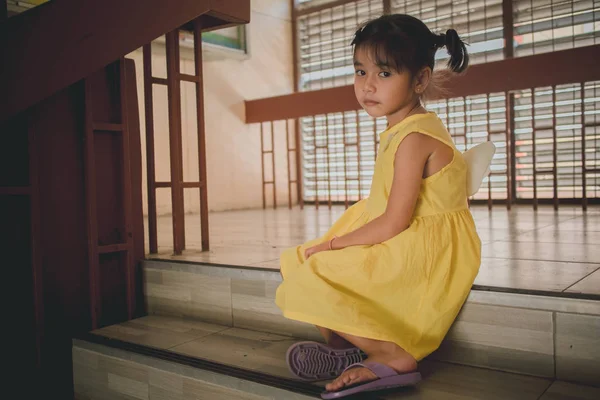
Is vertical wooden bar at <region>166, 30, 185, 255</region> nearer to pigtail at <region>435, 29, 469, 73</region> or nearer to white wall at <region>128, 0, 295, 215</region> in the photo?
pigtail at <region>435, 29, 469, 73</region>

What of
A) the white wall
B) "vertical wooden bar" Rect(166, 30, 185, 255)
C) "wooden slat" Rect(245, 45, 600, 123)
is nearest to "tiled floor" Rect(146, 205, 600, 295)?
"vertical wooden bar" Rect(166, 30, 185, 255)

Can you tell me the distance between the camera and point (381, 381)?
1.08 meters

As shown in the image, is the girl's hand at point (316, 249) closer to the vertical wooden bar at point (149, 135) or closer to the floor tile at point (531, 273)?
the floor tile at point (531, 273)

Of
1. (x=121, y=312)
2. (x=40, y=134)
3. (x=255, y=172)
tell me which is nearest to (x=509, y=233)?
(x=121, y=312)

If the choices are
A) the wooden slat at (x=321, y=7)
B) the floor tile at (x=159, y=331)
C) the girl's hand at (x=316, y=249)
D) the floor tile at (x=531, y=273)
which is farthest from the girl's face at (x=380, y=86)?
the wooden slat at (x=321, y=7)

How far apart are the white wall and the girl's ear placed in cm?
323

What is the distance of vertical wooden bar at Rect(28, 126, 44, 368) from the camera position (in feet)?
5.42

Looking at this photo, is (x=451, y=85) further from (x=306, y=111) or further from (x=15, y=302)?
(x=15, y=302)

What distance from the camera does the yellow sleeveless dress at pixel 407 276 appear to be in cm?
117

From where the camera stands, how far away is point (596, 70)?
3414mm

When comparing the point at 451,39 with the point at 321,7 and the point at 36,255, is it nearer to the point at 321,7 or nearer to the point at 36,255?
the point at 36,255

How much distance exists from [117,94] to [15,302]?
2.45 ft

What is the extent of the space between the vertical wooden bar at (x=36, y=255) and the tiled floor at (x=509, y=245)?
43 cm

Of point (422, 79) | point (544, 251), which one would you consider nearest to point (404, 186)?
point (422, 79)
